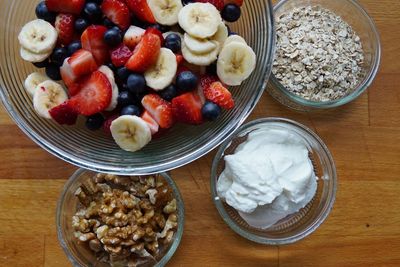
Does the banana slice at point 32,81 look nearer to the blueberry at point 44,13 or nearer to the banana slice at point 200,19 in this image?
the blueberry at point 44,13

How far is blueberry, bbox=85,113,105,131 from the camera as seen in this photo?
1.27m

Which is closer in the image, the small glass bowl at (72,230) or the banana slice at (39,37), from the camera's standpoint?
the banana slice at (39,37)

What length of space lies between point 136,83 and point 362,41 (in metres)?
0.66

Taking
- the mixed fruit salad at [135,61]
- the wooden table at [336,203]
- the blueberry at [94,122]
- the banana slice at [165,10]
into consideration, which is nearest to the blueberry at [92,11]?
the mixed fruit salad at [135,61]

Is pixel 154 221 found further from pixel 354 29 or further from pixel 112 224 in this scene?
pixel 354 29

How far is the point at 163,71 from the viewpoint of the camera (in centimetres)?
124

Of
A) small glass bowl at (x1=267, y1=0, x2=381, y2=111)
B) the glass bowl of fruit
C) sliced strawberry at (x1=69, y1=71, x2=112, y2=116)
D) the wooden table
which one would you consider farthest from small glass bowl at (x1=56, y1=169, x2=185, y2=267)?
small glass bowl at (x1=267, y1=0, x2=381, y2=111)

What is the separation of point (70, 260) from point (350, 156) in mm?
771

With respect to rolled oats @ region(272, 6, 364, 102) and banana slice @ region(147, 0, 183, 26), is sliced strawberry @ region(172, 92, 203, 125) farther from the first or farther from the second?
rolled oats @ region(272, 6, 364, 102)

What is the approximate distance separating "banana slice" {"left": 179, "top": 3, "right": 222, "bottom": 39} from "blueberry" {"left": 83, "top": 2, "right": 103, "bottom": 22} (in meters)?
0.18

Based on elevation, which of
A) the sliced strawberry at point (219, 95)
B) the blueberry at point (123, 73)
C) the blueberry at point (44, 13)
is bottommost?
the sliced strawberry at point (219, 95)

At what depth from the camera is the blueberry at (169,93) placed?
1.26 metres

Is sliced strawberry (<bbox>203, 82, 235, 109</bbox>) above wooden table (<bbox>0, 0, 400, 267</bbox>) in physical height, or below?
above

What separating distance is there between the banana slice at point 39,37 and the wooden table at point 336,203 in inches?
10.7
